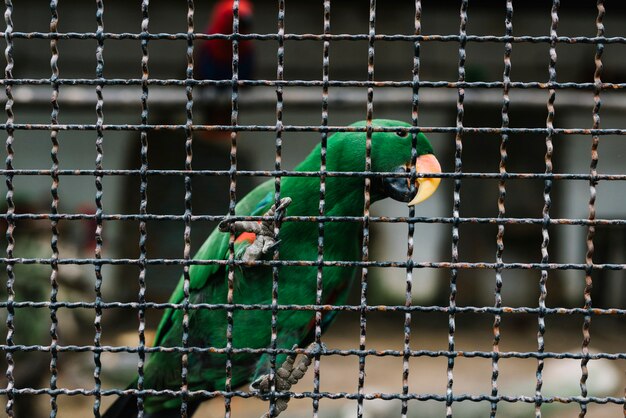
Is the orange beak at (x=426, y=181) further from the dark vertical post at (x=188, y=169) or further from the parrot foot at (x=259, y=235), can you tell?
the dark vertical post at (x=188, y=169)

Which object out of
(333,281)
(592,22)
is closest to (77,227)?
(333,281)

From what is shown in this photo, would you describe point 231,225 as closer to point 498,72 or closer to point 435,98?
point 435,98

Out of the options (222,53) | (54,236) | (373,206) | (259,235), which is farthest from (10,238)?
(373,206)

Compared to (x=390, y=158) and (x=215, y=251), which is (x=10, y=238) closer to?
(x=215, y=251)

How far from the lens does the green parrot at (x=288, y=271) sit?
1530 millimetres

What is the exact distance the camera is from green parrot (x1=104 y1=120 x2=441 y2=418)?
1.53m

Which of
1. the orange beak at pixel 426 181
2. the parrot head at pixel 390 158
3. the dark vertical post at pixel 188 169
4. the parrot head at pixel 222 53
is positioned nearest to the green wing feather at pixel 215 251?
the parrot head at pixel 390 158

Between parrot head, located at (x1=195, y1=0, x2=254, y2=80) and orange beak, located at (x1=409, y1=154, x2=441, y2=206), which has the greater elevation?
parrot head, located at (x1=195, y1=0, x2=254, y2=80)

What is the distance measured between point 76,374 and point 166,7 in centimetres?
259

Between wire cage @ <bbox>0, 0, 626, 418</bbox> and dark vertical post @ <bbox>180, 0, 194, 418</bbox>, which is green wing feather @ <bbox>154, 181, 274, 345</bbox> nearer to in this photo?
dark vertical post @ <bbox>180, 0, 194, 418</bbox>

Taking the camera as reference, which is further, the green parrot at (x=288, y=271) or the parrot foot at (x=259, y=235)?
the green parrot at (x=288, y=271)

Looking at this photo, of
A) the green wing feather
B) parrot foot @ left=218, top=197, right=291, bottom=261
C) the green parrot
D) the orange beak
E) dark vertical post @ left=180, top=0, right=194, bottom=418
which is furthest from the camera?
the green wing feather

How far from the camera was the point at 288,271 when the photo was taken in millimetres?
1651

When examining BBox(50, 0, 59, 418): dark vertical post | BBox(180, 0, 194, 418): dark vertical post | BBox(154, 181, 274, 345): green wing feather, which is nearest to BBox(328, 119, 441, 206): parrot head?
BBox(154, 181, 274, 345): green wing feather
